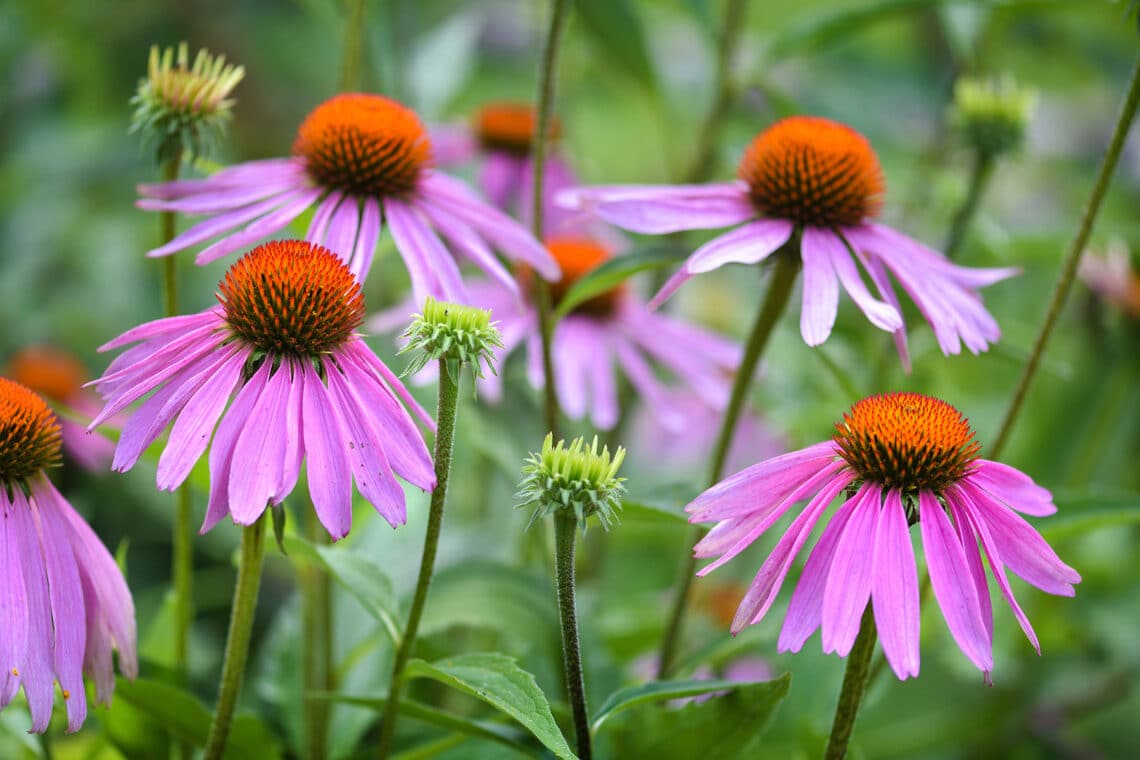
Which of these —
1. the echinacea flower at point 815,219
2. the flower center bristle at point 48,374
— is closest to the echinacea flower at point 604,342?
the echinacea flower at point 815,219

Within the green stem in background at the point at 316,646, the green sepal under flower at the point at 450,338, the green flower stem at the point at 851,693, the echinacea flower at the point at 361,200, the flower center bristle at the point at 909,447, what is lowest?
the green stem in background at the point at 316,646

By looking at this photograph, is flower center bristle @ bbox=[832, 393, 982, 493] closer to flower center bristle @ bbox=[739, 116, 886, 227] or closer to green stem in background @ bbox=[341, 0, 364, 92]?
flower center bristle @ bbox=[739, 116, 886, 227]

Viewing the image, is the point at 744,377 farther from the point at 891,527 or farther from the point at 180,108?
the point at 180,108

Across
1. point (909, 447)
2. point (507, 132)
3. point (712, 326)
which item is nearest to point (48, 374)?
point (507, 132)

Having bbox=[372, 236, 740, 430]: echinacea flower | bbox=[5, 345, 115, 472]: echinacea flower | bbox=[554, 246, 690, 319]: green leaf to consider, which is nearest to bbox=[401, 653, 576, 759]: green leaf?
bbox=[554, 246, 690, 319]: green leaf

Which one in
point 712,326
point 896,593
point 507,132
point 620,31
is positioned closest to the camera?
point 896,593

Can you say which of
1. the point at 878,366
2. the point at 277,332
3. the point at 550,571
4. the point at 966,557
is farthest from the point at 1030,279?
the point at 277,332

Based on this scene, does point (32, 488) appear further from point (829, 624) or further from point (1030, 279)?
point (1030, 279)

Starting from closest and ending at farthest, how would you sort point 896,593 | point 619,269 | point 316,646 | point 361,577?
1. point 896,593
2. point 361,577
3. point 619,269
4. point 316,646

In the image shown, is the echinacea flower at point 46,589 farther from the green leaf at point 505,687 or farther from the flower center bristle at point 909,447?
the flower center bristle at point 909,447
